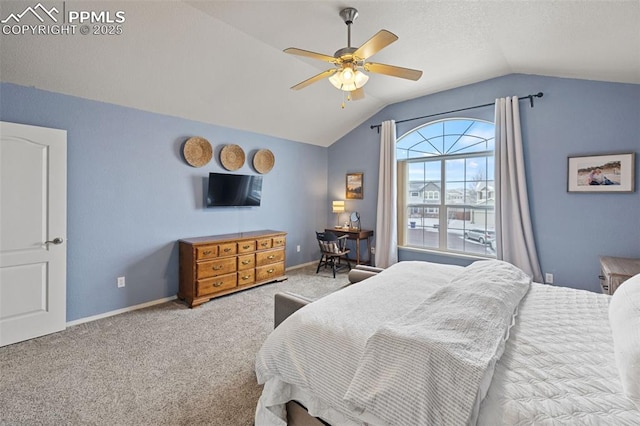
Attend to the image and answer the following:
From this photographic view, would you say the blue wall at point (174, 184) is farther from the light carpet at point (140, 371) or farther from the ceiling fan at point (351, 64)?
the ceiling fan at point (351, 64)

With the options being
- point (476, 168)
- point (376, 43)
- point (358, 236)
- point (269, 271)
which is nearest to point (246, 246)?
point (269, 271)

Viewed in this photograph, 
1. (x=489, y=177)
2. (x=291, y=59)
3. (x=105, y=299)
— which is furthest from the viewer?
(x=489, y=177)

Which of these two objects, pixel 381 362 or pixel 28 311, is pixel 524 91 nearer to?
pixel 381 362

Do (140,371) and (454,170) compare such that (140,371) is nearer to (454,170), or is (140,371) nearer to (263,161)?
(263,161)

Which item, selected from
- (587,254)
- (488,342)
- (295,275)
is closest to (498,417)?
(488,342)

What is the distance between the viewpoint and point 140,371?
2.15 m

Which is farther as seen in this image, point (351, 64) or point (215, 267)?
point (215, 267)

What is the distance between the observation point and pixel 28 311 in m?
2.62

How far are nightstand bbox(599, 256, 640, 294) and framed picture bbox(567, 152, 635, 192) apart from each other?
0.80m

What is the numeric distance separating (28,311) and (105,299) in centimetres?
61

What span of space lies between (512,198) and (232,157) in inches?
156

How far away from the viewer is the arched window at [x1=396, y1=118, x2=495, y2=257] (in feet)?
13.7

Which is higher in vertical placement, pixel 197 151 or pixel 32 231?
pixel 197 151

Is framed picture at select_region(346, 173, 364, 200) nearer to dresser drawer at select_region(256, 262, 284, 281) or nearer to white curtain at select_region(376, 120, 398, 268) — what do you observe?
white curtain at select_region(376, 120, 398, 268)
